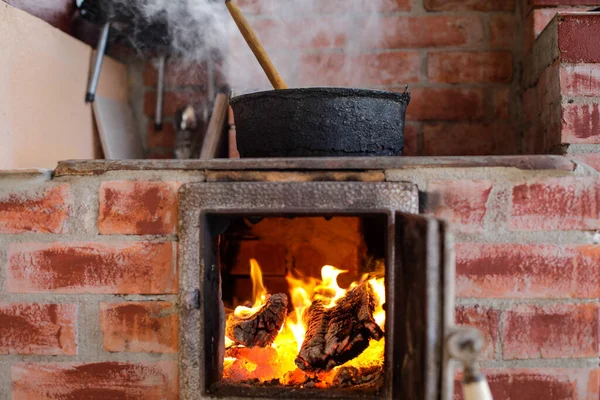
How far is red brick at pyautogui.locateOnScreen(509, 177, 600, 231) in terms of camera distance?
3.01 ft

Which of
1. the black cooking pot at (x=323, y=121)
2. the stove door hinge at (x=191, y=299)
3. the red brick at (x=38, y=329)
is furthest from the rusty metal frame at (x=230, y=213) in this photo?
the red brick at (x=38, y=329)

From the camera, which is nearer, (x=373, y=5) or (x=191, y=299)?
(x=191, y=299)

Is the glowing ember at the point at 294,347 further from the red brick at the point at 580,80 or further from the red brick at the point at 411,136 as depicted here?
the red brick at the point at 580,80

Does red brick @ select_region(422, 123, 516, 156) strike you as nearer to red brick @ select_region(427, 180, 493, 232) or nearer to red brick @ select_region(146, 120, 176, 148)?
red brick @ select_region(427, 180, 493, 232)

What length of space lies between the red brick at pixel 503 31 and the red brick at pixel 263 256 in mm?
851

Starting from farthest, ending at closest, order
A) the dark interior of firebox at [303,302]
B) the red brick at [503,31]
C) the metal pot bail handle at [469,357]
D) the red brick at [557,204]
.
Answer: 1. the red brick at [503,31]
2. the dark interior of firebox at [303,302]
3. the red brick at [557,204]
4. the metal pot bail handle at [469,357]

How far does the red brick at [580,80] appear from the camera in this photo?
111 centimetres

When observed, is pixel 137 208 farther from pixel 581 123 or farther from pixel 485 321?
pixel 581 123

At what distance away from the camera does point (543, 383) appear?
937mm

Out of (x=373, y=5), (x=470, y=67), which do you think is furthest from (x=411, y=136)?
(x=373, y=5)

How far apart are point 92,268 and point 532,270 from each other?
823 millimetres

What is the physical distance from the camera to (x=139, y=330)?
980 mm

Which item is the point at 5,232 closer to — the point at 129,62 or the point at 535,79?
the point at 129,62

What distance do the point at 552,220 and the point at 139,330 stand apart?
80 cm
